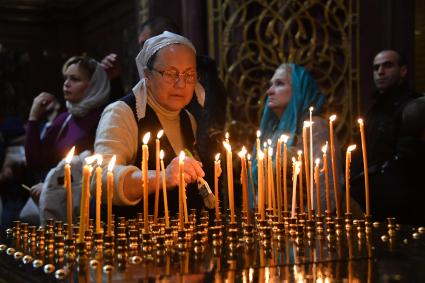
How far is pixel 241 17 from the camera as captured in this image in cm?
643

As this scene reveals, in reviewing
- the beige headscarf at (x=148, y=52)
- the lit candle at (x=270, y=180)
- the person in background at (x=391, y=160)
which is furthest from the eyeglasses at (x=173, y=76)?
the person in background at (x=391, y=160)

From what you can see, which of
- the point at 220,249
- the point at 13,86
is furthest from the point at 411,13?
the point at 13,86

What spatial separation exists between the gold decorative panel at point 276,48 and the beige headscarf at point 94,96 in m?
1.70

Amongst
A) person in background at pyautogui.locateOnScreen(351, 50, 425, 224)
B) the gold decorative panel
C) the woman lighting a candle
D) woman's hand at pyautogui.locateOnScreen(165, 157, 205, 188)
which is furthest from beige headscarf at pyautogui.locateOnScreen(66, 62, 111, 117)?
woman's hand at pyautogui.locateOnScreen(165, 157, 205, 188)

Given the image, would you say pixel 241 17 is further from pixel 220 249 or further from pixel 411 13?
pixel 220 249

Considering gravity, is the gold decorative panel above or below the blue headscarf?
above

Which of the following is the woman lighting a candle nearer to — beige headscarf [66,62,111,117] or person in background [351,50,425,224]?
person in background [351,50,425,224]

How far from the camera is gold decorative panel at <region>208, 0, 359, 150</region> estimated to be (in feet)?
20.4

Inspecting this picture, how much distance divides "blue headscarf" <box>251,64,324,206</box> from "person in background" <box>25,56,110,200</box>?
3.10 feet

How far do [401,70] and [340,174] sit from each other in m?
1.07

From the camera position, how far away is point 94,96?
15.2 ft

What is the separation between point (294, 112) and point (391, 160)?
0.74 meters

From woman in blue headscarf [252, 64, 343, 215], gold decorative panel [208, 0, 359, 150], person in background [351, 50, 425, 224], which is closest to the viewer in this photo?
person in background [351, 50, 425, 224]

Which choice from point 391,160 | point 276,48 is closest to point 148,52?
point 391,160
